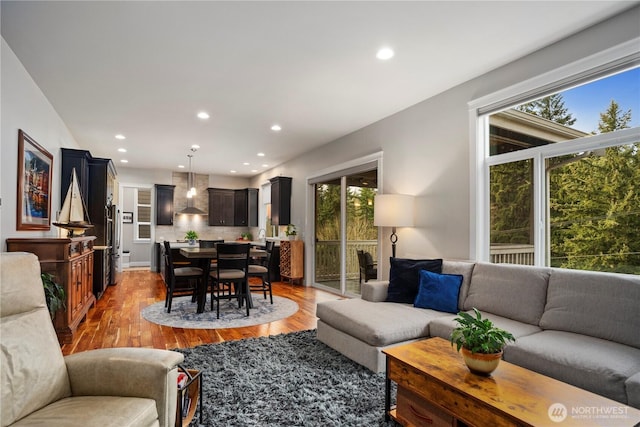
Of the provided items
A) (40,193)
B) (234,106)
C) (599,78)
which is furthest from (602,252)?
(40,193)

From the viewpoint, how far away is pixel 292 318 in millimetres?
4344

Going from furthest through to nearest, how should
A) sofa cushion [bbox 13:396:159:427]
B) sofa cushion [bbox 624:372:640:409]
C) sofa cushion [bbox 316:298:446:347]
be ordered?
sofa cushion [bbox 316:298:446:347]
sofa cushion [bbox 624:372:640:409]
sofa cushion [bbox 13:396:159:427]

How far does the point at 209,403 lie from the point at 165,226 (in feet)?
26.3

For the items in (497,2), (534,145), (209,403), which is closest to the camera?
(209,403)

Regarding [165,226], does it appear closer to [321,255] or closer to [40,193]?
[321,255]

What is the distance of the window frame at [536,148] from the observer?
2.55 metres

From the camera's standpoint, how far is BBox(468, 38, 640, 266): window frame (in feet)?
8.37

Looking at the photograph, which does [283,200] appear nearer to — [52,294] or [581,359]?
[52,294]

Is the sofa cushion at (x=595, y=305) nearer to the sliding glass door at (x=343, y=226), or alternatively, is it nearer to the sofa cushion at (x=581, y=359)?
the sofa cushion at (x=581, y=359)

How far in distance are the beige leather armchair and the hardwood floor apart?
1873 millimetres

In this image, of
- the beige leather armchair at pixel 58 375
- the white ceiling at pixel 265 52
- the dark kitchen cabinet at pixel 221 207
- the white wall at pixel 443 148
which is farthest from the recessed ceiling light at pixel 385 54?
the dark kitchen cabinet at pixel 221 207

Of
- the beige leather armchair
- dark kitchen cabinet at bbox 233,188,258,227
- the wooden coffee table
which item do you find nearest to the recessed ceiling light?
the wooden coffee table

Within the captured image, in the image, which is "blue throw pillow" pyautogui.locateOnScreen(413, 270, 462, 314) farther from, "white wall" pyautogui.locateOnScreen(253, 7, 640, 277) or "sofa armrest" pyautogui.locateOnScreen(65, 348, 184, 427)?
"sofa armrest" pyautogui.locateOnScreen(65, 348, 184, 427)

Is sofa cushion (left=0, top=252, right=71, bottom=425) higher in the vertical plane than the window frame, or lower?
lower
